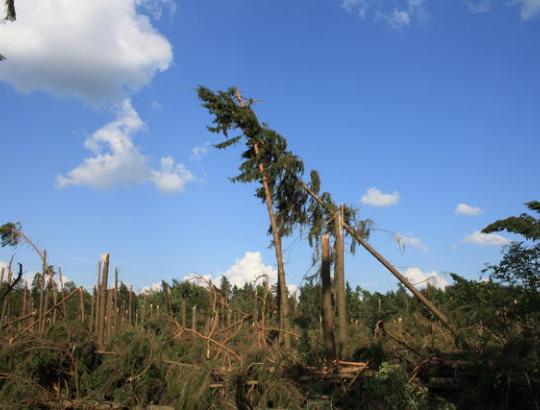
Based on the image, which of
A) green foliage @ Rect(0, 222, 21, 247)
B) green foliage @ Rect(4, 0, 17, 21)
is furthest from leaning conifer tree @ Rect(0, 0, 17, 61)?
green foliage @ Rect(0, 222, 21, 247)

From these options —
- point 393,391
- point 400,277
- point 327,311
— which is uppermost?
point 400,277

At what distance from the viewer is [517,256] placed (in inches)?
284

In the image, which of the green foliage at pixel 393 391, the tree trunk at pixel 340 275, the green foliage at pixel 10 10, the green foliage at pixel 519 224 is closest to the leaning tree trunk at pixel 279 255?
the tree trunk at pixel 340 275

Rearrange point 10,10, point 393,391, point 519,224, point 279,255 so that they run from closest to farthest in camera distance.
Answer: point 393,391 < point 10,10 < point 519,224 < point 279,255

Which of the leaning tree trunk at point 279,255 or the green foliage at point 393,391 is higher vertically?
the leaning tree trunk at point 279,255

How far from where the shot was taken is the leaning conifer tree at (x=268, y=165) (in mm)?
18844

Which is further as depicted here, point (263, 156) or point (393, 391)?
point (263, 156)

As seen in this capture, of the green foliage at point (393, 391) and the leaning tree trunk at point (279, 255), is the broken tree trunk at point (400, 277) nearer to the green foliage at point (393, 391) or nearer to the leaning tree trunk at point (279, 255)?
the green foliage at point (393, 391)

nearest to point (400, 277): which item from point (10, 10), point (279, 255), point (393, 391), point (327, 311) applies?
point (327, 311)

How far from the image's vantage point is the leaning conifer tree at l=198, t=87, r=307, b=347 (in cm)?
1884

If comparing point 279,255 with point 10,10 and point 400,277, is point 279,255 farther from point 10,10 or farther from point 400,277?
point 10,10

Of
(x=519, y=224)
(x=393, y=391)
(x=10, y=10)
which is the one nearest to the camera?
(x=393, y=391)

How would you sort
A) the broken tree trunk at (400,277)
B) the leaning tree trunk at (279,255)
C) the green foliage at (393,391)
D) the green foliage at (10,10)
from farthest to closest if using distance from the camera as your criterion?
the leaning tree trunk at (279,255), the broken tree trunk at (400,277), the green foliage at (10,10), the green foliage at (393,391)

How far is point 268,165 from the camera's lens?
1981cm
